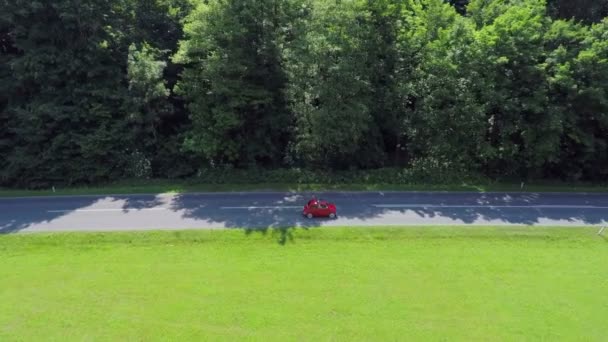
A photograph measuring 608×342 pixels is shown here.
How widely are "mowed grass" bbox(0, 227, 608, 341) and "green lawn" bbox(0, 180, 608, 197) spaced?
7.19 metres

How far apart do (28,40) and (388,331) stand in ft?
107

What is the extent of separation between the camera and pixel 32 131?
1288 inches

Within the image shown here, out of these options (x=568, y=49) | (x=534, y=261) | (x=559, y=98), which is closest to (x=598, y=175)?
(x=559, y=98)

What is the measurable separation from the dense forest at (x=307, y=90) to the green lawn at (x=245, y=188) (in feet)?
4.75

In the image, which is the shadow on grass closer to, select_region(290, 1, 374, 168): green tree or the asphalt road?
the asphalt road

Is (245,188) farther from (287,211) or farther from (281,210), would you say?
(287,211)

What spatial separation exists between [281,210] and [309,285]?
8764 mm

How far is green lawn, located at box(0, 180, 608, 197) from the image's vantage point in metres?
31.6

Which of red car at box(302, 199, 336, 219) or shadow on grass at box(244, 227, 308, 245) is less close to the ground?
red car at box(302, 199, 336, 219)

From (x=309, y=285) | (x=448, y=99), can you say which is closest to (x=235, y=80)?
(x=448, y=99)

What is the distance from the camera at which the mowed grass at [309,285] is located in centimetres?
1691

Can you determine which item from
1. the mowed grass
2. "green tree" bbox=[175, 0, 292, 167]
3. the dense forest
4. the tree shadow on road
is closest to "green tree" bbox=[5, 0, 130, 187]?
the dense forest

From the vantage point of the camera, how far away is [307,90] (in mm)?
32281

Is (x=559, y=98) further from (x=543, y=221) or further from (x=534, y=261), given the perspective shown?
(x=534, y=261)
